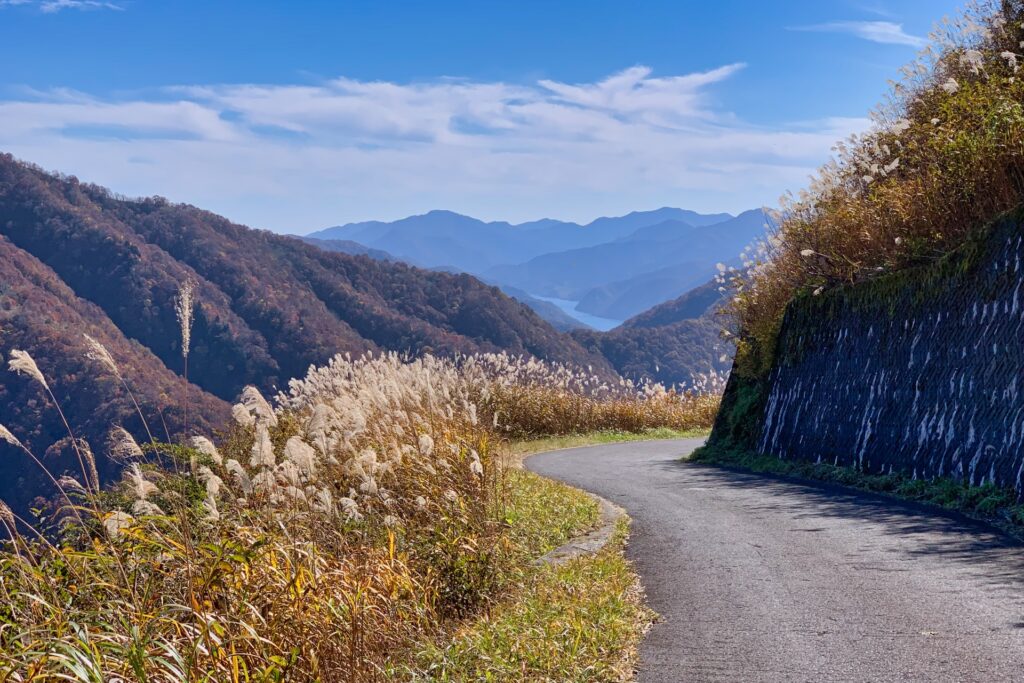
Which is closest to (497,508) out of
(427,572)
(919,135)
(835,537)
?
(427,572)

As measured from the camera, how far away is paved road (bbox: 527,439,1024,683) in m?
5.36

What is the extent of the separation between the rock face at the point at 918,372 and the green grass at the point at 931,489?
16cm

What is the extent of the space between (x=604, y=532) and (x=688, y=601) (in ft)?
10.2

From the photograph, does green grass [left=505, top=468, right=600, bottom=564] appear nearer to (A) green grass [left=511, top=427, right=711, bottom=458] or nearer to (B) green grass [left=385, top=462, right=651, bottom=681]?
(B) green grass [left=385, top=462, right=651, bottom=681]

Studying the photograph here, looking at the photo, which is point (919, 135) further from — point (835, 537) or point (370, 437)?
point (370, 437)

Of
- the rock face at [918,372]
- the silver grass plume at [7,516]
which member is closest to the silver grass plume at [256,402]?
the silver grass plume at [7,516]

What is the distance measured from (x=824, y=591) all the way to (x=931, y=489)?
4.46 meters

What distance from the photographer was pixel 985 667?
509 cm

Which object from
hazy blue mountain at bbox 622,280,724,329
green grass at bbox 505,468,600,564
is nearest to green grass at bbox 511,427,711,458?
green grass at bbox 505,468,600,564

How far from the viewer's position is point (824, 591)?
694 centimetres

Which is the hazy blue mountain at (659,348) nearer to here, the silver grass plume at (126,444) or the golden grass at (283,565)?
the golden grass at (283,565)

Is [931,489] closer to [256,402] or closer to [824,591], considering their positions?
[824,591]

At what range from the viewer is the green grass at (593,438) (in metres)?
23.2

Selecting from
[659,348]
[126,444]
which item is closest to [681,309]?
[659,348]
